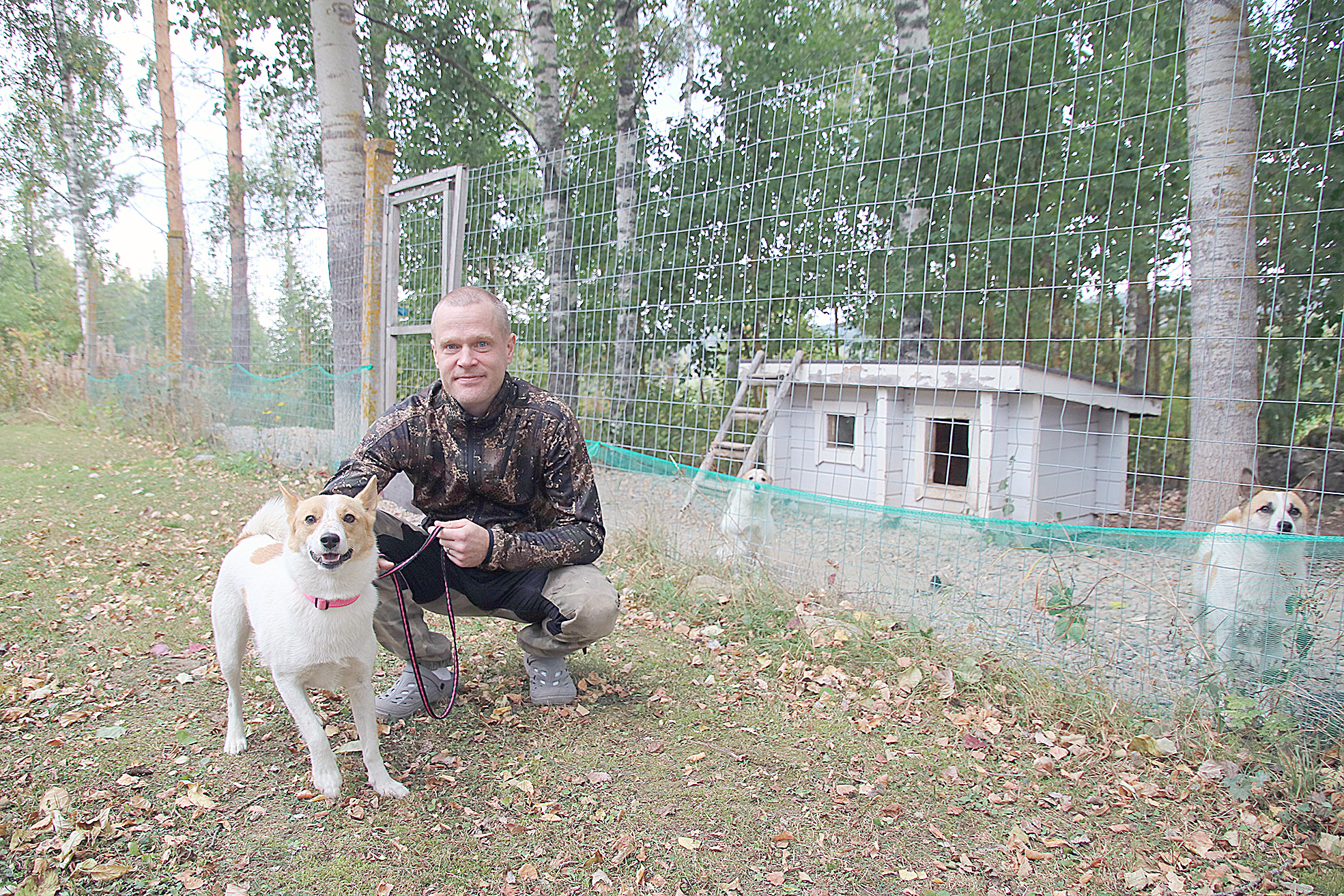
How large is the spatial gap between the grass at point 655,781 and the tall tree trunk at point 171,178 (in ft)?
27.8

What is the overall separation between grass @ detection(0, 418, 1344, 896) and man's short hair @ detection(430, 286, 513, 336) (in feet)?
5.04

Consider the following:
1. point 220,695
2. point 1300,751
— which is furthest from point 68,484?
point 1300,751

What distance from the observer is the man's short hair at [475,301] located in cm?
263

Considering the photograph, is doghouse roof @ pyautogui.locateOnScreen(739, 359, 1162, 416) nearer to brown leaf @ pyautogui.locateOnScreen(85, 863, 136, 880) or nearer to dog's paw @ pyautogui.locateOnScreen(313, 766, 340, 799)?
dog's paw @ pyautogui.locateOnScreen(313, 766, 340, 799)

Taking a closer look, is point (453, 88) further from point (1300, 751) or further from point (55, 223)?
point (55, 223)

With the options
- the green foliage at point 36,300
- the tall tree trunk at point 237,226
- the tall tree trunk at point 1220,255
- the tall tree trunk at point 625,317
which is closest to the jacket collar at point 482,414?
the tall tree trunk at point 625,317

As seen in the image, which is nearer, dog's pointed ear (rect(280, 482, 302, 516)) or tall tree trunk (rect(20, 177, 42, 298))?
dog's pointed ear (rect(280, 482, 302, 516))

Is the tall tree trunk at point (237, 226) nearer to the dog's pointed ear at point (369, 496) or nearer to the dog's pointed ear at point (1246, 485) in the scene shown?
the dog's pointed ear at point (369, 496)

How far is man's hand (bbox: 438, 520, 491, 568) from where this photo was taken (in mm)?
2355

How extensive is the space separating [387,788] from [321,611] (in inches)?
23.8

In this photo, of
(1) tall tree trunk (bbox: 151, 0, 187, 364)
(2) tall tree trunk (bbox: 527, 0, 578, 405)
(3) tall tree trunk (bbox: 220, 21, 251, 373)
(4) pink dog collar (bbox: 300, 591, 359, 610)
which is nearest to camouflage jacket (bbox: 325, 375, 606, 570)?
(4) pink dog collar (bbox: 300, 591, 359, 610)

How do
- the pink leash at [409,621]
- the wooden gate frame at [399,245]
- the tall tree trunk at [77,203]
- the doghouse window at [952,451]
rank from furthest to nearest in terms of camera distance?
the tall tree trunk at [77,203], the doghouse window at [952,451], the wooden gate frame at [399,245], the pink leash at [409,621]

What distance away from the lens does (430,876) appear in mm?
1889

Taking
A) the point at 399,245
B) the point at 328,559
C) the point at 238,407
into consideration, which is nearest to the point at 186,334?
the point at 238,407
